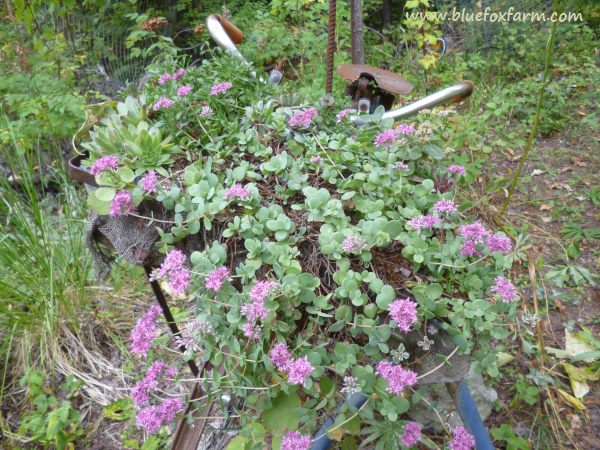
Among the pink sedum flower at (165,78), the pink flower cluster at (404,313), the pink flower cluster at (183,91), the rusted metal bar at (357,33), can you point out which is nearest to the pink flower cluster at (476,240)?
the pink flower cluster at (404,313)

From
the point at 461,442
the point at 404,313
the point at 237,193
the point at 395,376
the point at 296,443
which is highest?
the point at 237,193

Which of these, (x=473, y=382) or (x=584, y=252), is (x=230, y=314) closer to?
(x=473, y=382)

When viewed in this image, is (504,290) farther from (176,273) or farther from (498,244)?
(176,273)

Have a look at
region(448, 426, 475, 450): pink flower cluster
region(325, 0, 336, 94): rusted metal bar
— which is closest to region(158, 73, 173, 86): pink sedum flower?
region(325, 0, 336, 94): rusted metal bar

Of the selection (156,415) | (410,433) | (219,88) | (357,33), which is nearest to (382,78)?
(219,88)

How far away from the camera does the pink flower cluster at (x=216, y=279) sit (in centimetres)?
77

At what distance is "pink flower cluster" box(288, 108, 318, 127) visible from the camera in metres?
1.03

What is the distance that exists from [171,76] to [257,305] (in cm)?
73

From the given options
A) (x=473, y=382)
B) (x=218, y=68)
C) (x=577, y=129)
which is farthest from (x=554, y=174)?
(x=218, y=68)

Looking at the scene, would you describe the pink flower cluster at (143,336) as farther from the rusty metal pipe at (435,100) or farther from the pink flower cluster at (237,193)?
the rusty metal pipe at (435,100)

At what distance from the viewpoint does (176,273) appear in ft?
2.63

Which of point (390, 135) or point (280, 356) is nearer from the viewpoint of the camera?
point (280, 356)

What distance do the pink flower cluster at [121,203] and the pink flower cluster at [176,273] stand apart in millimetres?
168

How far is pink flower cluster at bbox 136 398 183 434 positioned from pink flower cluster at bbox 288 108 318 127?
25.8 inches
